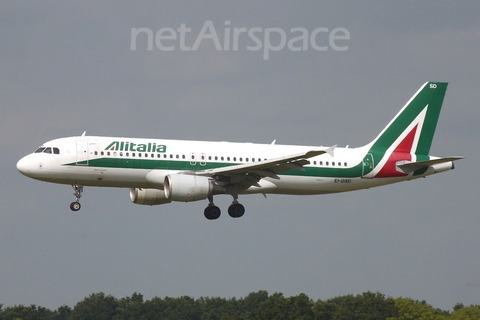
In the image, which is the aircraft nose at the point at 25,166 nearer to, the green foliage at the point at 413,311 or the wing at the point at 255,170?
A: the wing at the point at 255,170

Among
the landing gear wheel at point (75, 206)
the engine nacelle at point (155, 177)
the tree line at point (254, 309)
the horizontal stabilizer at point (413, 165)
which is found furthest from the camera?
the tree line at point (254, 309)

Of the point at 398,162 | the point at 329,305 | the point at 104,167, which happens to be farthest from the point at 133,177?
the point at 329,305

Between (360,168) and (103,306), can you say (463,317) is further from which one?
(103,306)

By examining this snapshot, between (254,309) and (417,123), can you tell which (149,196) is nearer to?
(417,123)

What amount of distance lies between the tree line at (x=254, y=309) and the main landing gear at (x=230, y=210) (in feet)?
116

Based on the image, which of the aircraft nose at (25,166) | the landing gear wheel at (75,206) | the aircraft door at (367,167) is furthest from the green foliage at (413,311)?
the aircraft nose at (25,166)

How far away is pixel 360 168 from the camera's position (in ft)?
203

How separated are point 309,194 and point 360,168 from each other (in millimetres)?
3650

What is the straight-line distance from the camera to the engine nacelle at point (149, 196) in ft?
204

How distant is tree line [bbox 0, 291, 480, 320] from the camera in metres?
97.8

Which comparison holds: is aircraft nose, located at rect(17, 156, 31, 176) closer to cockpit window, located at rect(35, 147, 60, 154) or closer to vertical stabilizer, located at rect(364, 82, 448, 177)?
cockpit window, located at rect(35, 147, 60, 154)

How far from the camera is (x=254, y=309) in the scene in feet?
432

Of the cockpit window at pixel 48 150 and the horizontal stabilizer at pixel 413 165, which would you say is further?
the horizontal stabilizer at pixel 413 165

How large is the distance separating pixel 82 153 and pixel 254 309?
78.2 meters
